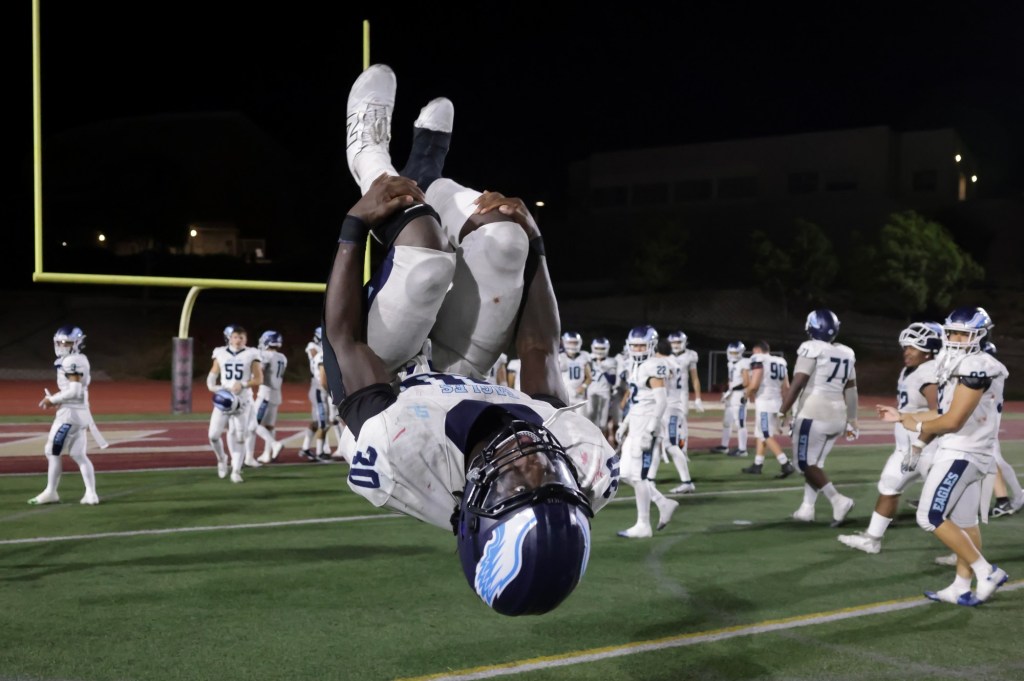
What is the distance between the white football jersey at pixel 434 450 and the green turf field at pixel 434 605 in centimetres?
298

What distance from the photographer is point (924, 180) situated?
154 feet

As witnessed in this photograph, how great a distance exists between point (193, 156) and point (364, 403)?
90.4 ft

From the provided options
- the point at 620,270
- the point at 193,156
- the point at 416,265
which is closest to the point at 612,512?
the point at 416,265

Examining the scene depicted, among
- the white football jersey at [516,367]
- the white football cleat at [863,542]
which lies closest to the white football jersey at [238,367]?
the white football jersey at [516,367]

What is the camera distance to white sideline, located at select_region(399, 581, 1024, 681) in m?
4.80

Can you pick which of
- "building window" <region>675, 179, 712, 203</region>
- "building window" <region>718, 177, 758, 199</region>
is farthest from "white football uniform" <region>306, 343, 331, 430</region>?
"building window" <region>718, 177, 758, 199</region>

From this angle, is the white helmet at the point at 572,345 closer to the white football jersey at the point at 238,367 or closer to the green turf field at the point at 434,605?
the white football jersey at the point at 238,367

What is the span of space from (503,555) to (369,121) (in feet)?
4.39

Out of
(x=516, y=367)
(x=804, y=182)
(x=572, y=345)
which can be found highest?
(x=804, y=182)

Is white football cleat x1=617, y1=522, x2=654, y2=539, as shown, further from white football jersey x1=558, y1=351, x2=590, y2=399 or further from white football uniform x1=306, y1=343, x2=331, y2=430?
white football uniform x1=306, y1=343, x2=331, y2=430

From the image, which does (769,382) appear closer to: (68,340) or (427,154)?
(68,340)

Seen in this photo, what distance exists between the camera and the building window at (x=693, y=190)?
158 ft

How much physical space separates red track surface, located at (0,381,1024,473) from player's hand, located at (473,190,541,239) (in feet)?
39.7

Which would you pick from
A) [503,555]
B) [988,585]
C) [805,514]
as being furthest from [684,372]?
[503,555]
